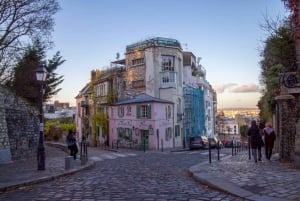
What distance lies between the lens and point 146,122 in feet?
147

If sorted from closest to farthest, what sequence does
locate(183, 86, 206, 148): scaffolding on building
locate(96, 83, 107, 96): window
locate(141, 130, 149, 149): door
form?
locate(141, 130, 149, 149): door → locate(183, 86, 206, 148): scaffolding on building → locate(96, 83, 107, 96): window

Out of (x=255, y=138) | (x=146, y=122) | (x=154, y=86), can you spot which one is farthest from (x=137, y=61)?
(x=255, y=138)

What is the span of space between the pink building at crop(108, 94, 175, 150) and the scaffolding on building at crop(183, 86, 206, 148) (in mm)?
5592

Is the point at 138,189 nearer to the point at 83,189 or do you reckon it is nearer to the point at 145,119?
the point at 83,189

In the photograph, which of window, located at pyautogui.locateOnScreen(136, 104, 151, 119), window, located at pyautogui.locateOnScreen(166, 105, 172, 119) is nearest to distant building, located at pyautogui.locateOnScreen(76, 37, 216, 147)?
window, located at pyautogui.locateOnScreen(166, 105, 172, 119)

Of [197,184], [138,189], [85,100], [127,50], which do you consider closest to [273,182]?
[197,184]

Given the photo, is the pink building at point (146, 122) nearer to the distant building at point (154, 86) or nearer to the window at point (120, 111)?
the window at point (120, 111)

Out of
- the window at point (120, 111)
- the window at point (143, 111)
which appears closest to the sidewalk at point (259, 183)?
the window at point (143, 111)

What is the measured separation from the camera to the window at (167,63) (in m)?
50.3

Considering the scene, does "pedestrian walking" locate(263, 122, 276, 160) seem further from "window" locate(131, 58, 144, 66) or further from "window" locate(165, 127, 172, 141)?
"window" locate(131, 58, 144, 66)

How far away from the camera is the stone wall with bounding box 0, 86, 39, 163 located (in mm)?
21484

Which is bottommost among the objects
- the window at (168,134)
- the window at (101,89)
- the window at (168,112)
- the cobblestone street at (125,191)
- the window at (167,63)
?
the cobblestone street at (125,191)

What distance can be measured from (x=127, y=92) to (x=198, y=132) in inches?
491

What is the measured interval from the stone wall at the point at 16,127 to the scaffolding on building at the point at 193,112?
89.6 ft
